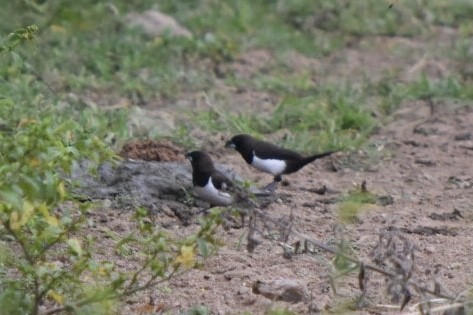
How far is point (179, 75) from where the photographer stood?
407 inches

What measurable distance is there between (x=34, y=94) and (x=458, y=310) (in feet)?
15.9

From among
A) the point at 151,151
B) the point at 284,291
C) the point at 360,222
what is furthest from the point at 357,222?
the point at 151,151

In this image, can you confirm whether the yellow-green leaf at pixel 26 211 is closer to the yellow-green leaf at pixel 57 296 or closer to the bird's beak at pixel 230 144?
the yellow-green leaf at pixel 57 296

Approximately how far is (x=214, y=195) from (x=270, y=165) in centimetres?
83

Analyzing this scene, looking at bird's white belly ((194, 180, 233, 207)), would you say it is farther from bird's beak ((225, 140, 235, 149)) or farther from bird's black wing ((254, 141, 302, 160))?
bird's beak ((225, 140, 235, 149))

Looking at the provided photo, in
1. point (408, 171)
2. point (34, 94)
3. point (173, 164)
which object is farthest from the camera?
point (34, 94)

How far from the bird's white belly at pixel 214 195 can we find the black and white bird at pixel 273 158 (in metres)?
0.65

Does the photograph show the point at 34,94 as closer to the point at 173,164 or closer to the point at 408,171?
the point at 173,164

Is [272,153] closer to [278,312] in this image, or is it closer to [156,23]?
[278,312]

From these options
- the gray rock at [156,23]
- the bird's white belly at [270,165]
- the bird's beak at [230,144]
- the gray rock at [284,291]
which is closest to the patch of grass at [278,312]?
the gray rock at [284,291]

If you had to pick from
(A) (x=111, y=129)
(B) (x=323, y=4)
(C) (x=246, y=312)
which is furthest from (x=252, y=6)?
(C) (x=246, y=312)

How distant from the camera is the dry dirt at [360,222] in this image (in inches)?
215

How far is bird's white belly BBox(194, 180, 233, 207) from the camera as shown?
6.87 metres

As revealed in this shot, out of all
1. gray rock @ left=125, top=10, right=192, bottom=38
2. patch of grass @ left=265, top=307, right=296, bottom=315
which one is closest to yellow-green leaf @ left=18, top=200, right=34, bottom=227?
patch of grass @ left=265, top=307, right=296, bottom=315
